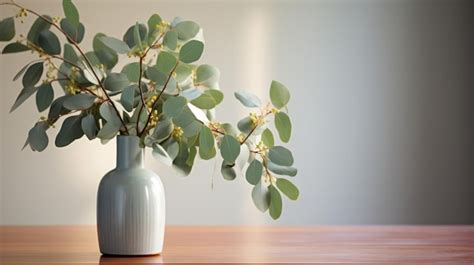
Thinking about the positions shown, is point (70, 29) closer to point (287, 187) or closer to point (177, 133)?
point (177, 133)

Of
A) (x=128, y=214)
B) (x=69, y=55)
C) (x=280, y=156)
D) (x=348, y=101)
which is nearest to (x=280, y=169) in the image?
(x=280, y=156)

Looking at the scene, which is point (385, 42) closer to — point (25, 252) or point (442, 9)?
point (442, 9)

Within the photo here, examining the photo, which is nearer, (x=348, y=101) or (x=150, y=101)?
(x=150, y=101)

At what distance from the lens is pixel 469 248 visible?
1.32 meters

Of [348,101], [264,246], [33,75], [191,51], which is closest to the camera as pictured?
[191,51]

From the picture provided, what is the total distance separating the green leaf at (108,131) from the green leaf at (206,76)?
15 centimetres

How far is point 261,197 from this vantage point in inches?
46.9

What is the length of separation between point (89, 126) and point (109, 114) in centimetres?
3

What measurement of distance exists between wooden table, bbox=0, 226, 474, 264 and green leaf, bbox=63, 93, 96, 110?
0.21 meters

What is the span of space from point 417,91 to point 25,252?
4034mm

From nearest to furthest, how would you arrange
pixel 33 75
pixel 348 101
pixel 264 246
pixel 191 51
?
pixel 191 51 < pixel 33 75 < pixel 264 246 < pixel 348 101

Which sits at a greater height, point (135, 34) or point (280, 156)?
point (135, 34)

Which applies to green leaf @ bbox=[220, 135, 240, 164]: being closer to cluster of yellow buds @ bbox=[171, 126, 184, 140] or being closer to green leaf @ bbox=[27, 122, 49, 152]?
cluster of yellow buds @ bbox=[171, 126, 184, 140]

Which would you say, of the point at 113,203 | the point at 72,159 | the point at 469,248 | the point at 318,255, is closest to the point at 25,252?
the point at 113,203
